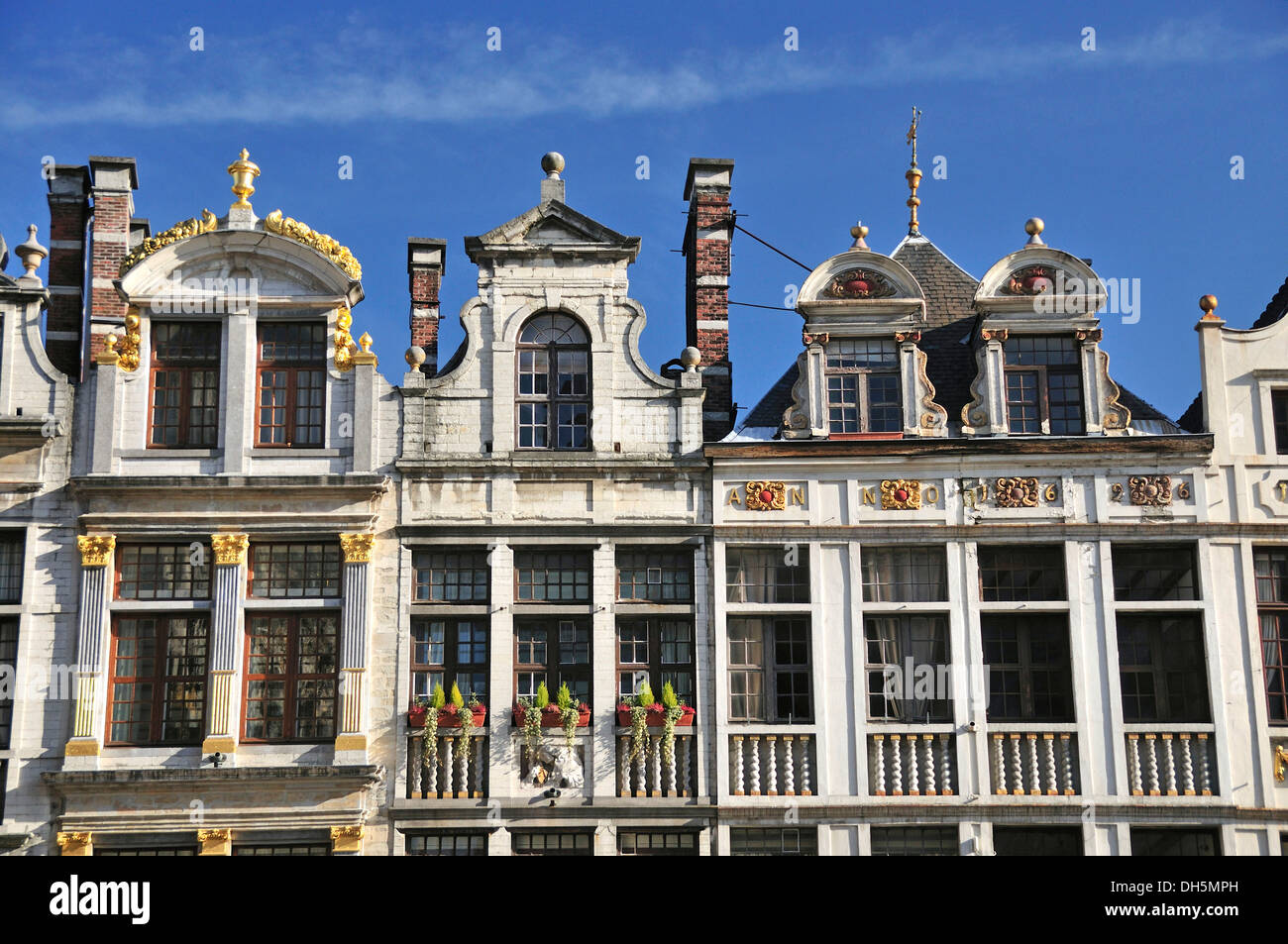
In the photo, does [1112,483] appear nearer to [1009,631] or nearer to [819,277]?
[1009,631]

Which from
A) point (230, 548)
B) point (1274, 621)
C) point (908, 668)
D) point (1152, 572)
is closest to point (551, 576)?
point (230, 548)

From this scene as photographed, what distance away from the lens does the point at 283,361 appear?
22.4m

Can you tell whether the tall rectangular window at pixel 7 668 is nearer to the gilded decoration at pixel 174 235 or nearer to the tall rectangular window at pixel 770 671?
the gilded decoration at pixel 174 235

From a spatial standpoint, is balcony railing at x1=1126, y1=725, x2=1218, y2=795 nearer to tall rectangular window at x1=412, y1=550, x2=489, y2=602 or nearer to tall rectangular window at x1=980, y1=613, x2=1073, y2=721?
tall rectangular window at x1=980, y1=613, x2=1073, y2=721

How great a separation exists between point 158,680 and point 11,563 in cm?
253

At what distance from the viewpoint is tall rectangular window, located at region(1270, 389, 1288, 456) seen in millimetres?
22219

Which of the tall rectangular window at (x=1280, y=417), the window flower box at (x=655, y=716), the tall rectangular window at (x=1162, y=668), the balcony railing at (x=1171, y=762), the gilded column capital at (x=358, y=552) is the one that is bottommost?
the balcony railing at (x=1171, y=762)

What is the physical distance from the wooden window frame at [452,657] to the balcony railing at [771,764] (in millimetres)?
3296

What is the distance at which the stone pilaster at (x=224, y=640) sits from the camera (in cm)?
2081

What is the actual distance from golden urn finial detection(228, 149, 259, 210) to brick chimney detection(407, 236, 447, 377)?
2465 mm

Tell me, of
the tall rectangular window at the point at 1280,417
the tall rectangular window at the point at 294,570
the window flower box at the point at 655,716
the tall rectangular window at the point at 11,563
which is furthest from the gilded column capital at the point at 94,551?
the tall rectangular window at the point at 1280,417

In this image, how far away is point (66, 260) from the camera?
24047 mm

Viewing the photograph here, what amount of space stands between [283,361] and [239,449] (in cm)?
141

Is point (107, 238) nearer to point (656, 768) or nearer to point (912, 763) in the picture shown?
point (656, 768)
